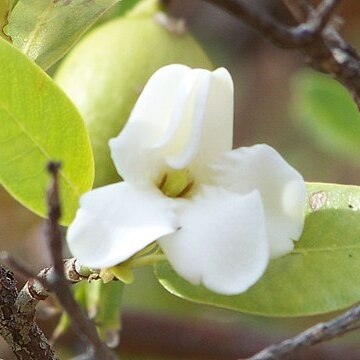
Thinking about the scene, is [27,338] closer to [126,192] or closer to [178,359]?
[126,192]

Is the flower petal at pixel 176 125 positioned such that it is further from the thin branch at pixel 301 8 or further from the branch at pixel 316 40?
the thin branch at pixel 301 8

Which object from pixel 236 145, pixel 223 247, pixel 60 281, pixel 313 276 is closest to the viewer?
pixel 60 281

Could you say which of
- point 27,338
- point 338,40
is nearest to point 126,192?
point 27,338

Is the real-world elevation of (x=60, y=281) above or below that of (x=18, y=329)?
above

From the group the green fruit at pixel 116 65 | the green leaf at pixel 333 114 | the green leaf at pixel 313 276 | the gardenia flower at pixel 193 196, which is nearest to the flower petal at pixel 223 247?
the gardenia flower at pixel 193 196

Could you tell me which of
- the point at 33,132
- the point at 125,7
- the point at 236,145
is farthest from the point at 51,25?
the point at 236,145

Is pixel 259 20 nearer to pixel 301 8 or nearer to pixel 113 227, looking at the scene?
pixel 301 8
